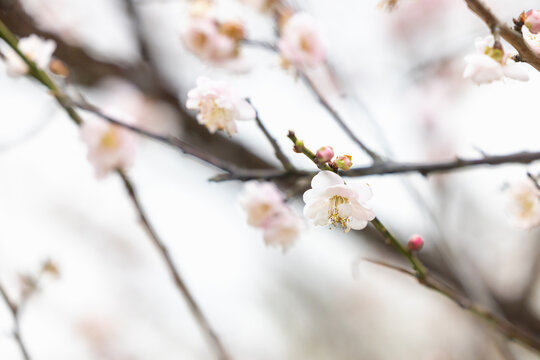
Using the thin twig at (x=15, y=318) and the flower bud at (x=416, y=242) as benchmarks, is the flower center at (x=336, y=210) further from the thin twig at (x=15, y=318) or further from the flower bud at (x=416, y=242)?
the thin twig at (x=15, y=318)

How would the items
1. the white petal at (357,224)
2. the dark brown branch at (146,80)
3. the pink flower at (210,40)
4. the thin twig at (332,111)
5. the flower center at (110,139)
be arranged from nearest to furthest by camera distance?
the white petal at (357,224) → the thin twig at (332,111) → the flower center at (110,139) → the pink flower at (210,40) → the dark brown branch at (146,80)

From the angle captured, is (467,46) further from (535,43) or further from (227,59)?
(535,43)

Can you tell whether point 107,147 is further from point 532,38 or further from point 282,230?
point 532,38

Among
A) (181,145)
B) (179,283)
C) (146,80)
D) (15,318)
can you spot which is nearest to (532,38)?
(181,145)

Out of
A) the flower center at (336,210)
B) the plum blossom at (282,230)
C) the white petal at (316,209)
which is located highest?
the plum blossom at (282,230)

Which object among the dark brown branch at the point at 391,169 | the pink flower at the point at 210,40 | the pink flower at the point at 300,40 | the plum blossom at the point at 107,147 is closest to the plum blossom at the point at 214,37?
the pink flower at the point at 210,40

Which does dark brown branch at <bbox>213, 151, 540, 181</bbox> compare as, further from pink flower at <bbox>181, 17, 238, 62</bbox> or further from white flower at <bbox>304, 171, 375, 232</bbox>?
pink flower at <bbox>181, 17, 238, 62</bbox>

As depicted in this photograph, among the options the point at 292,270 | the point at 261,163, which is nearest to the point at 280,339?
the point at 292,270
